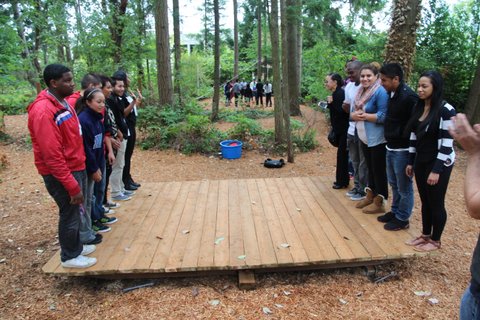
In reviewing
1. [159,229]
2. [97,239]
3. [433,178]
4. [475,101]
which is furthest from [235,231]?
[475,101]

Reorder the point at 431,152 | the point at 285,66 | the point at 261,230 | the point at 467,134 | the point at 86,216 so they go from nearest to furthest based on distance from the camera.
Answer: the point at 467,134
the point at 431,152
the point at 86,216
the point at 261,230
the point at 285,66

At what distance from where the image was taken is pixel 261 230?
3814mm

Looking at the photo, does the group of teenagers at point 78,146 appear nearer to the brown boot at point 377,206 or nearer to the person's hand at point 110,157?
the person's hand at point 110,157

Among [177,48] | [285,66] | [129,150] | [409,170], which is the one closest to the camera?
[409,170]

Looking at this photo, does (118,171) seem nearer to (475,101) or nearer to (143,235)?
(143,235)

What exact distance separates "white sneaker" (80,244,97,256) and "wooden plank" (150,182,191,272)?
68cm

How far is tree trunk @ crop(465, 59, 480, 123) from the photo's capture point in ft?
27.1

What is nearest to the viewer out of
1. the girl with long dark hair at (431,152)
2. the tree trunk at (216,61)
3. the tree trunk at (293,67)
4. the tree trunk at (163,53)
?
the girl with long dark hair at (431,152)

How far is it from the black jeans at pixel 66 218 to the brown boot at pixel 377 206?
11.0 ft

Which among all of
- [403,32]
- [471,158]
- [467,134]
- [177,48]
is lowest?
[471,158]

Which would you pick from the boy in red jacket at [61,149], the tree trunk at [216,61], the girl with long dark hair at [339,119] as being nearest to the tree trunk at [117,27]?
the tree trunk at [216,61]

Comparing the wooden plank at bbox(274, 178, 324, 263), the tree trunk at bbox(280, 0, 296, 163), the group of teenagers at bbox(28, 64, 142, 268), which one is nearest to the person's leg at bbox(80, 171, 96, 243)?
the group of teenagers at bbox(28, 64, 142, 268)

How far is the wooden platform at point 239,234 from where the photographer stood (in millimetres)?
3180

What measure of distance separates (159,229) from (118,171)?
1.23 metres
